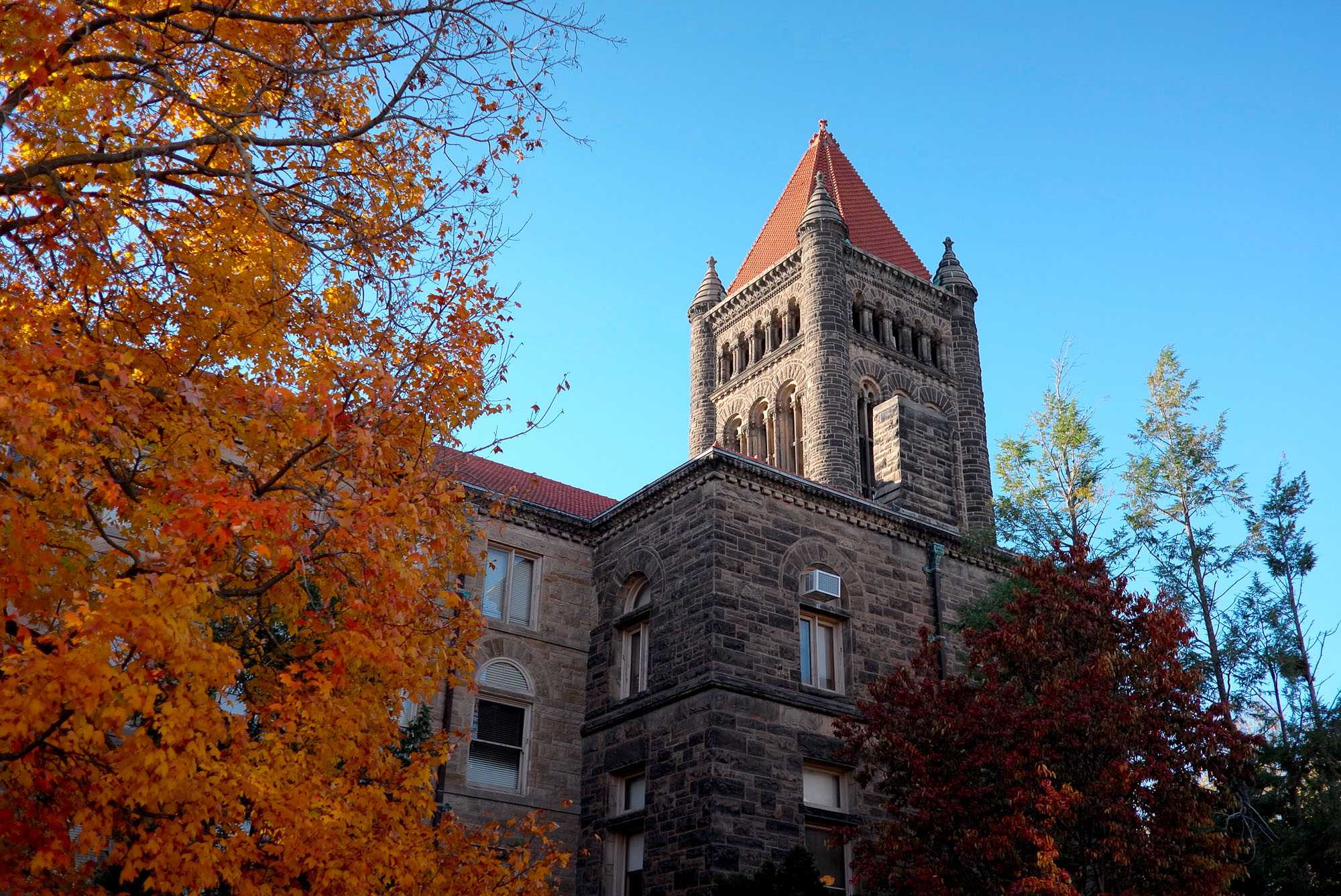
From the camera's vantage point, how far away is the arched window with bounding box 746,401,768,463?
1698 inches

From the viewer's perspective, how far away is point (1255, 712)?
84.4 feet

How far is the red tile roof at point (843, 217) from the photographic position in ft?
151

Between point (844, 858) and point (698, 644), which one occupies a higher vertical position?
point (698, 644)

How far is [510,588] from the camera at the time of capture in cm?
2233

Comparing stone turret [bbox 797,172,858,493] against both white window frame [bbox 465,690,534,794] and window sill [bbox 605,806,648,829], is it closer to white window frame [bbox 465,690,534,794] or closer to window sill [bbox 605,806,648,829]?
white window frame [bbox 465,690,534,794]

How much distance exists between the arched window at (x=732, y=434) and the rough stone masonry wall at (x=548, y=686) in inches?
856

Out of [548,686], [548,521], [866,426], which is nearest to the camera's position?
[548,686]

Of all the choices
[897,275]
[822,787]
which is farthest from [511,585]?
[897,275]

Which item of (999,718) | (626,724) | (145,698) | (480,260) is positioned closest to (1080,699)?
(999,718)

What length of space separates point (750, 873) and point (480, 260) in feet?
34.4

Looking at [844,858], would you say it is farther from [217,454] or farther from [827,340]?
[827,340]

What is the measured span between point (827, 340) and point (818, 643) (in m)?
21.1

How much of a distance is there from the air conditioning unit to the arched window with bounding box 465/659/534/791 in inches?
207


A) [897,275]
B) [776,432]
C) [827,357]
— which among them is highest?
[897,275]
